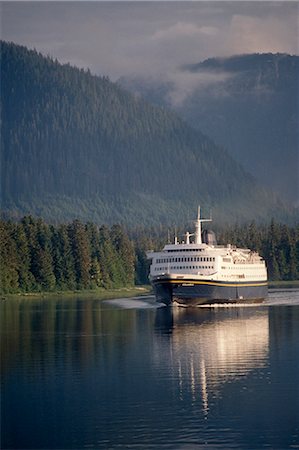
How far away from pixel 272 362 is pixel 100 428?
70.7ft

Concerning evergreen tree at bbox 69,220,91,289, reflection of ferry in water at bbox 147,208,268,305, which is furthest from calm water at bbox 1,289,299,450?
evergreen tree at bbox 69,220,91,289

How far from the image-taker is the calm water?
53625mm

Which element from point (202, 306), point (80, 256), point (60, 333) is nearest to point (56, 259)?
point (80, 256)

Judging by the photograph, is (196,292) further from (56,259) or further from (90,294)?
(56,259)

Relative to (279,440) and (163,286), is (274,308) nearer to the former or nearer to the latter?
(163,286)

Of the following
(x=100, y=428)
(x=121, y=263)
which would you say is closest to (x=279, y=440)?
(x=100, y=428)

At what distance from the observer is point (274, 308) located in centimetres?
12638

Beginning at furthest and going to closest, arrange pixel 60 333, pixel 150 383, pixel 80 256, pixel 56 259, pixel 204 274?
pixel 80 256 → pixel 56 259 → pixel 204 274 → pixel 60 333 → pixel 150 383

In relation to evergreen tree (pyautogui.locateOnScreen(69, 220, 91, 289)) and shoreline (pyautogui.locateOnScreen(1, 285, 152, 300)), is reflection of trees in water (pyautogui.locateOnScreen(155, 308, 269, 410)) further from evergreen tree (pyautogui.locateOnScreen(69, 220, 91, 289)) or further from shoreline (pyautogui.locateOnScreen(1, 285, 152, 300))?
evergreen tree (pyautogui.locateOnScreen(69, 220, 91, 289))

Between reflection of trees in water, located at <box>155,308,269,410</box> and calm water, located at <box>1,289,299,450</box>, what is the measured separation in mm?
84

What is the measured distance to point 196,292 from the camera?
422ft

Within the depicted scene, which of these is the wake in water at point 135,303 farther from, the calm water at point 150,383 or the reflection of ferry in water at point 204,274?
the calm water at point 150,383

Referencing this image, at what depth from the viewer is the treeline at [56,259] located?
531 ft

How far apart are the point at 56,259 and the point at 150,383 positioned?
106 metres
